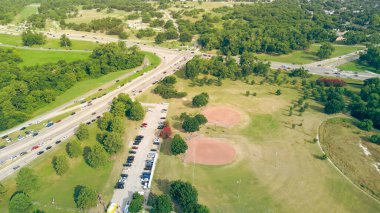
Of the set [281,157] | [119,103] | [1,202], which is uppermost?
[119,103]

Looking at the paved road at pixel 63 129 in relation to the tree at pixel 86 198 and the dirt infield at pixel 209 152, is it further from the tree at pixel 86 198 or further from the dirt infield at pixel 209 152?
the dirt infield at pixel 209 152

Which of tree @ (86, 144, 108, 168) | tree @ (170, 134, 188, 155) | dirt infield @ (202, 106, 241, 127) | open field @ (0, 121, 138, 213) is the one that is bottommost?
open field @ (0, 121, 138, 213)

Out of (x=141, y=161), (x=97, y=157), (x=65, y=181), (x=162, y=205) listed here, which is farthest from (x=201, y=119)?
(x=65, y=181)

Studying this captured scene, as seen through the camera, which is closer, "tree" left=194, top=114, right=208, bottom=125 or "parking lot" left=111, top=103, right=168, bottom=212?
"parking lot" left=111, top=103, right=168, bottom=212

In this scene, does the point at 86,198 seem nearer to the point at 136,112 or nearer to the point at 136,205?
the point at 136,205

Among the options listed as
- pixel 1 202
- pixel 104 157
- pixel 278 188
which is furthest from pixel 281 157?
pixel 1 202

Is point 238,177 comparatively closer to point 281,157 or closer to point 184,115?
point 281,157

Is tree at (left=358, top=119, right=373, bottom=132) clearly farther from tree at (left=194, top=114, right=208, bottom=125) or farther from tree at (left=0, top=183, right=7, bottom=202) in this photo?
tree at (left=0, top=183, right=7, bottom=202)

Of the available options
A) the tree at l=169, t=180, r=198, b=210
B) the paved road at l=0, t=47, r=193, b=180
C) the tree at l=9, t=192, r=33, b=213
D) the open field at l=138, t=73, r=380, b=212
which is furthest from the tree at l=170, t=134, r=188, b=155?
the tree at l=9, t=192, r=33, b=213
